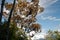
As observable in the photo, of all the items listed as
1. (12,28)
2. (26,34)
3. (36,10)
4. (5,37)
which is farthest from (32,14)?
(5,37)

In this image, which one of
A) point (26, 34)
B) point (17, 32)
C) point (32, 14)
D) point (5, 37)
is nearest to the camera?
point (5, 37)

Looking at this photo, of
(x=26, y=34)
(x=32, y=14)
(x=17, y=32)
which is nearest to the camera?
(x=17, y=32)

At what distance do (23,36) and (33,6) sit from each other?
17.7 ft

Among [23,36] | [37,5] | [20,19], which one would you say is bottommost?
[23,36]

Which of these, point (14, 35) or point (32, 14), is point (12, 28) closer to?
point (14, 35)

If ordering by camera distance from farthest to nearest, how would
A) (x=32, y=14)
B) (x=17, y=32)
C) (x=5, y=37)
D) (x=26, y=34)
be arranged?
1. (x=32, y=14)
2. (x=26, y=34)
3. (x=17, y=32)
4. (x=5, y=37)

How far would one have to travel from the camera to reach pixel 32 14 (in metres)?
31.3

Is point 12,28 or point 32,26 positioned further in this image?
point 32,26

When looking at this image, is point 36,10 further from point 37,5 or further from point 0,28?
point 0,28

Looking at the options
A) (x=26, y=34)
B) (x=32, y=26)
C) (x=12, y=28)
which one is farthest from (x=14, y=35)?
(x=32, y=26)

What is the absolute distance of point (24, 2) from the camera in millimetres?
30875

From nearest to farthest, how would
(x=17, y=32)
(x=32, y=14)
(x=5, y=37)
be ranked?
(x=5, y=37) < (x=17, y=32) < (x=32, y=14)

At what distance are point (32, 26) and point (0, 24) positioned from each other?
7163mm

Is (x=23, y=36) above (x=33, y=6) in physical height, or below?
below
